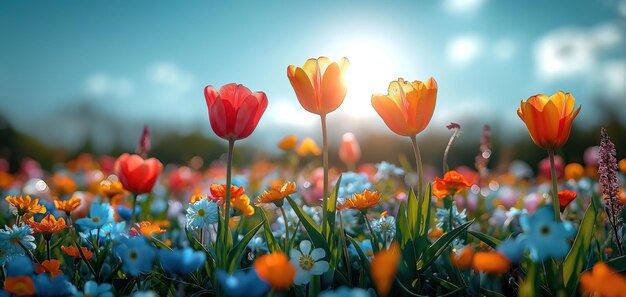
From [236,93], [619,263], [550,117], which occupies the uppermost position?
[236,93]

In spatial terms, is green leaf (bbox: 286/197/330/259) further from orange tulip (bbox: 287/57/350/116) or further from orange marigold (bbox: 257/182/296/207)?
orange tulip (bbox: 287/57/350/116)

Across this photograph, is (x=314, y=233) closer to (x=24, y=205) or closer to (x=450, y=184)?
(x=450, y=184)

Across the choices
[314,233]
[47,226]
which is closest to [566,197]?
[314,233]

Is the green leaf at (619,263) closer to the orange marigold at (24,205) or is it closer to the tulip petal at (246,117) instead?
the tulip petal at (246,117)

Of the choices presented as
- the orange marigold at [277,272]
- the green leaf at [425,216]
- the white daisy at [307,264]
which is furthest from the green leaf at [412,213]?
the orange marigold at [277,272]

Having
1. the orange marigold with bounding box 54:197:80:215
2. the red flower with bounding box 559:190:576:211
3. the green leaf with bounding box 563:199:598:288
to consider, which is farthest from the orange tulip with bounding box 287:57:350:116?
the orange marigold with bounding box 54:197:80:215

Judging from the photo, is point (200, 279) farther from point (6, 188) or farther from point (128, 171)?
point (6, 188)

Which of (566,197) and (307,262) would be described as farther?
(566,197)

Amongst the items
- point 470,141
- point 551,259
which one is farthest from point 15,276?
point 470,141
